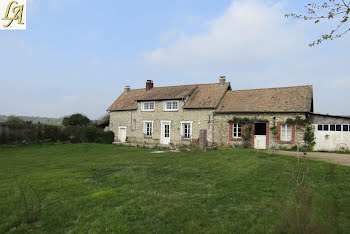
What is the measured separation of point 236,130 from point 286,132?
3964mm

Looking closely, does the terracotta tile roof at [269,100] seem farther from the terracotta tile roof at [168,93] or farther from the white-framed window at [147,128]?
the white-framed window at [147,128]

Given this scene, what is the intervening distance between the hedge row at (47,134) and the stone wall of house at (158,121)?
2.28 meters

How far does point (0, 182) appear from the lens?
26.5ft

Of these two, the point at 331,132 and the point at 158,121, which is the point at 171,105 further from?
the point at 331,132

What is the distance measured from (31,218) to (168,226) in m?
2.80

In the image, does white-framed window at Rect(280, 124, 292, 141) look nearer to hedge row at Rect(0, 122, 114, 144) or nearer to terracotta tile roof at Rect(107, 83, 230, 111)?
terracotta tile roof at Rect(107, 83, 230, 111)

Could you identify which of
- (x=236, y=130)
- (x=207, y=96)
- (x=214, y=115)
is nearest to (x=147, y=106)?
(x=207, y=96)

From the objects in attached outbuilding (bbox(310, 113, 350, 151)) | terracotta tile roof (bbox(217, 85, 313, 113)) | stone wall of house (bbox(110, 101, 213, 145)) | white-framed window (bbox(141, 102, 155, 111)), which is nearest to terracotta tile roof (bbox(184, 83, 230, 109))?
stone wall of house (bbox(110, 101, 213, 145))

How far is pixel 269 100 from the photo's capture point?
20828 millimetres

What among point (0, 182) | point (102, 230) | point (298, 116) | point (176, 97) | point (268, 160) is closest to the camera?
point (102, 230)

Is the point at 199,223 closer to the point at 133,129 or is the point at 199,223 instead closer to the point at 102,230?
the point at 102,230

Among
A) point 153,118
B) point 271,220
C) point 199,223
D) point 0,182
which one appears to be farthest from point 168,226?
point 153,118

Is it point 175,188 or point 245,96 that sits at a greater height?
point 245,96

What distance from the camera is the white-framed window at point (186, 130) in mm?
23484
